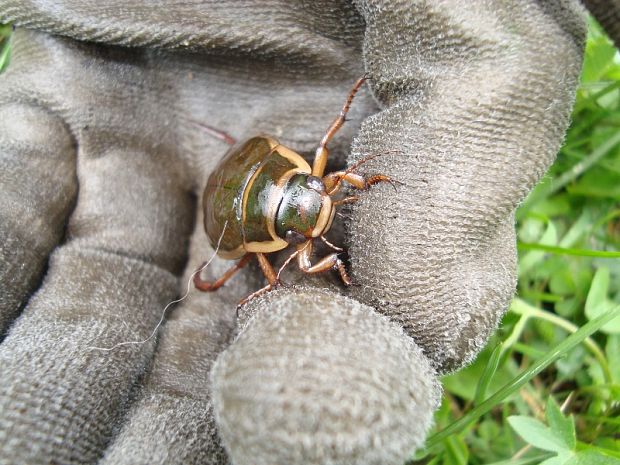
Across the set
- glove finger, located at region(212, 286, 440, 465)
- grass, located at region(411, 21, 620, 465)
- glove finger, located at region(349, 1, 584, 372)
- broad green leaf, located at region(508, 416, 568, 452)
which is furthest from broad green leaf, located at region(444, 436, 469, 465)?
glove finger, located at region(212, 286, 440, 465)

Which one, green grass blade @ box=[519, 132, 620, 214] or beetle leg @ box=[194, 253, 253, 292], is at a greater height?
green grass blade @ box=[519, 132, 620, 214]

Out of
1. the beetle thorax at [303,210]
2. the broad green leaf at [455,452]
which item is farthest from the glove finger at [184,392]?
the broad green leaf at [455,452]

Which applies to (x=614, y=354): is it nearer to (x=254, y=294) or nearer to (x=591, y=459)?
(x=591, y=459)

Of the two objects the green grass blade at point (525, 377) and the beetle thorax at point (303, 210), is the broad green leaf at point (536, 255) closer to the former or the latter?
the green grass blade at point (525, 377)

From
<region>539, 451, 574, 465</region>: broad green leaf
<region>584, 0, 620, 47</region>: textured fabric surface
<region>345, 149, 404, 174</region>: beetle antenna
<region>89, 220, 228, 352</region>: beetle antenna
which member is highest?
<region>584, 0, 620, 47</region>: textured fabric surface

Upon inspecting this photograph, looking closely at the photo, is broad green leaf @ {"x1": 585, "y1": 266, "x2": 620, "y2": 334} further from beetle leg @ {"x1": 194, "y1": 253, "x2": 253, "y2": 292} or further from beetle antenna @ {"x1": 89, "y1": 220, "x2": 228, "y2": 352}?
beetle antenna @ {"x1": 89, "y1": 220, "x2": 228, "y2": 352}

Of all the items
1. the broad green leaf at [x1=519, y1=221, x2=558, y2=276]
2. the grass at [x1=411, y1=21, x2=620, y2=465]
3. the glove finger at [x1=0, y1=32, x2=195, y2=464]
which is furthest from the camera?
the broad green leaf at [x1=519, y1=221, x2=558, y2=276]

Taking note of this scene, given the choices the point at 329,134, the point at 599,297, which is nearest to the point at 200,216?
the point at 329,134

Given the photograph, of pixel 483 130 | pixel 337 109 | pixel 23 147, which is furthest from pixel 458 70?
pixel 23 147
